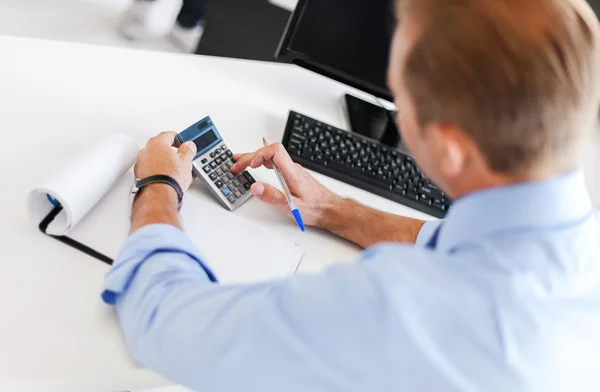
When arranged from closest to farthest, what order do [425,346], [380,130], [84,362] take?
[425,346]
[84,362]
[380,130]

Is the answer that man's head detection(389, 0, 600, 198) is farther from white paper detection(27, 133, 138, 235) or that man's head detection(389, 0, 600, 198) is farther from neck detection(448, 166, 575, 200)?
white paper detection(27, 133, 138, 235)

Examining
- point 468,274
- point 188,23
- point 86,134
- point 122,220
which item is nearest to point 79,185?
point 122,220

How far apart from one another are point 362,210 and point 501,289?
45cm

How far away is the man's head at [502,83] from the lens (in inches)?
20.2

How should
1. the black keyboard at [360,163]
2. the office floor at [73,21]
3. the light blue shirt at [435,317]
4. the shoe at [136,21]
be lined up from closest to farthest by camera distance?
the light blue shirt at [435,317] < the black keyboard at [360,163] < the office floor at [73,21] < the shoe at [136,21]

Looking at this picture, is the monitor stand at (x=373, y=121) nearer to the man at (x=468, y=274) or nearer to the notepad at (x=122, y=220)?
the notepad at (x=122, y=220)

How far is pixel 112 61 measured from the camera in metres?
1.03

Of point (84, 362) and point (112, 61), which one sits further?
point (112, 61)

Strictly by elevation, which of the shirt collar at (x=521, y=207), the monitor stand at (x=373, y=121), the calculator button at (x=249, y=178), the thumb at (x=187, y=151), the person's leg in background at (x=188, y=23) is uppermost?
the shirt collar at (x=521, y=207)

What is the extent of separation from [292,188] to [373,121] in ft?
1.26

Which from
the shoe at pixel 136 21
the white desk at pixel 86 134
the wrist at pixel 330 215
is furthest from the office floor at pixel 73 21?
the wrist at pixel 330 215

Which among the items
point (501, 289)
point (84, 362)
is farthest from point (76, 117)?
point (501, 289)

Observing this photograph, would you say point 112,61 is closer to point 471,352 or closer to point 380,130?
point 380,130

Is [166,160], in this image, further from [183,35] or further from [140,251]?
[183,35]
